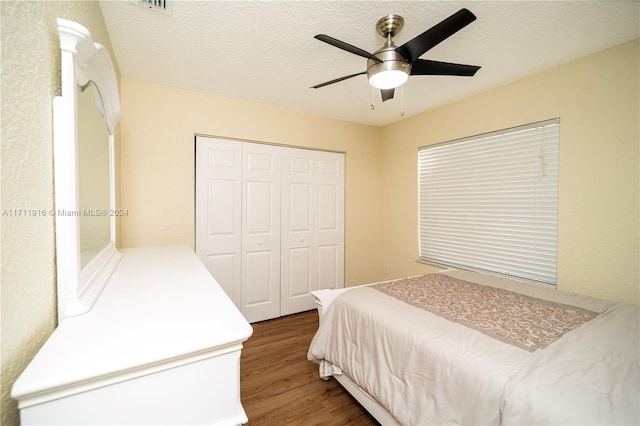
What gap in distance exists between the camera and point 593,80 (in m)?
1.92

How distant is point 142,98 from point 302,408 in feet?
9.39

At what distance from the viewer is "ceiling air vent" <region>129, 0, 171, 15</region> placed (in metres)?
1.43

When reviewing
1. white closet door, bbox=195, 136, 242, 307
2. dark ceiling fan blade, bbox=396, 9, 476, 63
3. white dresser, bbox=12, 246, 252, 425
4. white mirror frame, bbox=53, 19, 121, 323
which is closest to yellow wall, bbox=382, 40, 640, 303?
dark ceiling fan blade, bbox=396, 9, 476, 63

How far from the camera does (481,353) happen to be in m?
1.09

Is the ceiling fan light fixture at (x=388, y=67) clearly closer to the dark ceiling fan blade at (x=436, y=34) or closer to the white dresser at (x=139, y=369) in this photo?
the dark ceiling fan blade at (x=436, y=34)

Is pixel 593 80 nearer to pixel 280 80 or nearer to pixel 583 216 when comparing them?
pixel 583 216

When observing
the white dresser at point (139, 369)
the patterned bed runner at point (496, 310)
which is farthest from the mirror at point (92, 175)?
the patterned bed runner at point (496, 310)

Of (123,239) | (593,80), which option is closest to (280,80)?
(123,239)

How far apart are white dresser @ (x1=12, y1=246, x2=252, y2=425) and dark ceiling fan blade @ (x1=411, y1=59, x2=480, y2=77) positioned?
5.46 feet

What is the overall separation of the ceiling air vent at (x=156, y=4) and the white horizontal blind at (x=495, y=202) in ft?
9.13

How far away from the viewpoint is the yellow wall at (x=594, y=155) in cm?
177

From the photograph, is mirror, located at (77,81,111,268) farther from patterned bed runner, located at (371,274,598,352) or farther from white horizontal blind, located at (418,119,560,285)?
white horizontal blind, located at (418,119,560,285)

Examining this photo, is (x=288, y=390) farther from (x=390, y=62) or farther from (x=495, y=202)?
(x=495, y=202)

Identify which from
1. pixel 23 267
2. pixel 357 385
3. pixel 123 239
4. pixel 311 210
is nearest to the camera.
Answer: pixel 23 267
